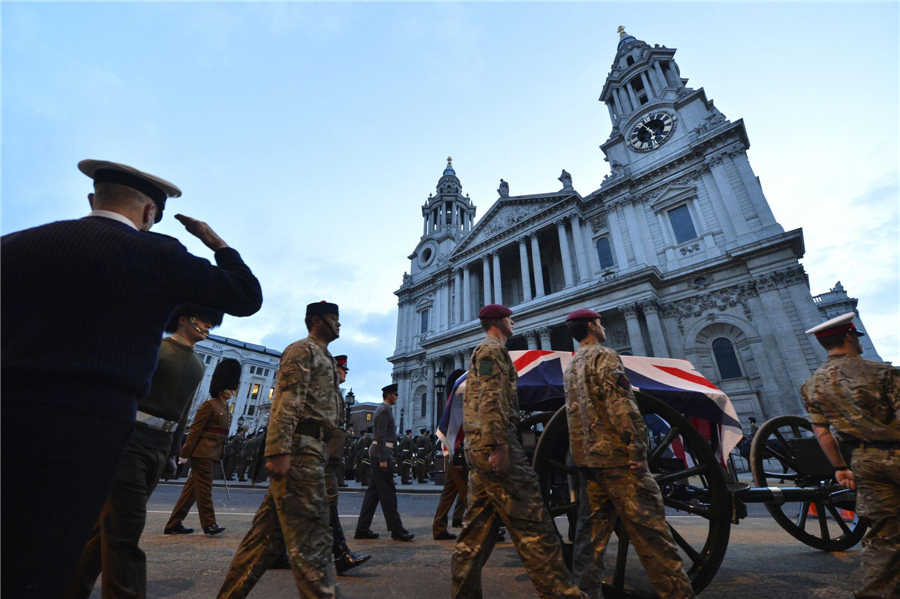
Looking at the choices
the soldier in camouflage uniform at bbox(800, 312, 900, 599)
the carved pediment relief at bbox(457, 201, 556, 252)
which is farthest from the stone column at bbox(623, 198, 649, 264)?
the soldier in camouflage uniform at bbox(800, 312, 900, 599)

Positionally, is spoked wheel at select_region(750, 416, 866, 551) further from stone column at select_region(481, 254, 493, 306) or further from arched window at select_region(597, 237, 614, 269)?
stone column at select_region(481, 254, 493, 306)

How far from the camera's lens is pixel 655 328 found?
2016 centimetres

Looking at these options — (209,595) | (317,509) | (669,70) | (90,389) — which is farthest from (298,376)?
(669,70)

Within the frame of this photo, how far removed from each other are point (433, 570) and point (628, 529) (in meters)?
2.04

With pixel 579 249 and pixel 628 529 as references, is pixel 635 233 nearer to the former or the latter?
pixel 579 249

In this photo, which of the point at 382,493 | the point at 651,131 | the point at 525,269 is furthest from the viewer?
the point at 525,269

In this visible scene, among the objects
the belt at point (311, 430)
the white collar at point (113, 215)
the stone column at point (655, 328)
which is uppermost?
the stone column at point (655, 328)

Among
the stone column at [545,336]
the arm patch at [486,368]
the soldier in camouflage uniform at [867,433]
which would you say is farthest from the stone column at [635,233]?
the arm patch at [486,368]

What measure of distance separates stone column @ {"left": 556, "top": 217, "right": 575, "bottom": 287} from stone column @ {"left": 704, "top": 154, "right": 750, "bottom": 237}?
8707 millimetres

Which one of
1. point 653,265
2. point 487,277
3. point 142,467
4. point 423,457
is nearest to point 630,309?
point 653,265

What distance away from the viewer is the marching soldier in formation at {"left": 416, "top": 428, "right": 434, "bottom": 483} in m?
17.2

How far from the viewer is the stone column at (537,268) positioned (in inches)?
1030

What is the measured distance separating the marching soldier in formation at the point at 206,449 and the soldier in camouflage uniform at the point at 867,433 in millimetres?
6194

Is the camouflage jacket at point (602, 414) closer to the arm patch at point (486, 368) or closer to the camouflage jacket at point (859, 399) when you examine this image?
the arm patch at point (486, 368)
